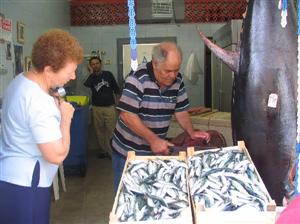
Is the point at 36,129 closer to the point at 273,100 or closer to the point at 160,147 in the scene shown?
the point at 160,147

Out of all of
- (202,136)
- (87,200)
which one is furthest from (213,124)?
(87,200)

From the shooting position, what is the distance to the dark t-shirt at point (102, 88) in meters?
7.36

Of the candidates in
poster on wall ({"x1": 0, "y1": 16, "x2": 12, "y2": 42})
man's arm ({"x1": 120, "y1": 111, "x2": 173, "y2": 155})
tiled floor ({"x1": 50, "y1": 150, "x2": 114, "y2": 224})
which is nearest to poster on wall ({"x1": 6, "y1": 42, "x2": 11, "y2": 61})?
poster on wall ({"x1": 0, "y1": 16, "x2": 12, "y2": 42})

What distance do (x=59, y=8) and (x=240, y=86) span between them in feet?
17.7

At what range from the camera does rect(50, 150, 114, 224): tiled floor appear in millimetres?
4664

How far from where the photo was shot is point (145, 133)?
2871 millimetres

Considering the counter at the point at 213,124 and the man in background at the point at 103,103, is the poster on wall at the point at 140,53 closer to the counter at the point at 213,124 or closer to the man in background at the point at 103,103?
the man in background at the point at 103,103

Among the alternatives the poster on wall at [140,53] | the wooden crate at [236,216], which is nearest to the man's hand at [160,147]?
the wooden crate at [236,216]

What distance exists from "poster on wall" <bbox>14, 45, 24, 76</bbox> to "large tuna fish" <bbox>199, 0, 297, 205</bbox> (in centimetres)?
296

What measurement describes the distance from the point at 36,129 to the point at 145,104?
105 centimetres

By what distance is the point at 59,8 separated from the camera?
297 inches

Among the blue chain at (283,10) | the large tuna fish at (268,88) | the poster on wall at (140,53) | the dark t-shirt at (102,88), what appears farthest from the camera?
the poster on wall at (140,53)

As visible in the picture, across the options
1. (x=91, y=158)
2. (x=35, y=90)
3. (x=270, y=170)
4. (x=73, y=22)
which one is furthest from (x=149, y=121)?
(x=73, y=22)

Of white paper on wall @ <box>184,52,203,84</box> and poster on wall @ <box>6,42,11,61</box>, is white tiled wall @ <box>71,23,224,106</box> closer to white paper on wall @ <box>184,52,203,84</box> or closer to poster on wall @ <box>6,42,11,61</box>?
white paper on wall @ <box>184,52,203,84</box>
